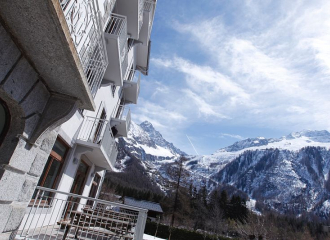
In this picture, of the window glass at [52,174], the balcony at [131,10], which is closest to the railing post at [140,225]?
the window glass at [52,174]

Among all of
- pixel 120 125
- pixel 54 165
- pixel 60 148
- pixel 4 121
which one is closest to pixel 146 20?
pixel 120 125

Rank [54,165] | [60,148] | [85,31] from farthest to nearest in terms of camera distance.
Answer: [60,148]
[54,165]
[85,31]

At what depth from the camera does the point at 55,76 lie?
3.27 metres

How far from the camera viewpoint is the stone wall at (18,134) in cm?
275

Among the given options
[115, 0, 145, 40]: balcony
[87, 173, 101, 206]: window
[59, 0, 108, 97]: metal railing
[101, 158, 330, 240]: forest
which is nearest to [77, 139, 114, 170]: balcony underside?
[87, 173, 101, 206]: window

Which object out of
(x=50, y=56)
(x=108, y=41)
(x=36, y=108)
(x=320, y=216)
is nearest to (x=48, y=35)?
(x=50, y=56)

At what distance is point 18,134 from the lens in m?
3.21

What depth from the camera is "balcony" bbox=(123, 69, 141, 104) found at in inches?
582

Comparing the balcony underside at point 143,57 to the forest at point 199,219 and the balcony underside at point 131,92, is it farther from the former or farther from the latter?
the forest at point 199,219

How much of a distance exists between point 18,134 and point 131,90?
12.8m

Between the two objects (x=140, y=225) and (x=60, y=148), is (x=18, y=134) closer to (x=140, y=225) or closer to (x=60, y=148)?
(x=140, y=225)

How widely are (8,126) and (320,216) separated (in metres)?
225

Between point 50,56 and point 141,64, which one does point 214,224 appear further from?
point 50,56

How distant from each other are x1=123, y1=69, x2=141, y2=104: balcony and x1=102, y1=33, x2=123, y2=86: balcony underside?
4.34m
